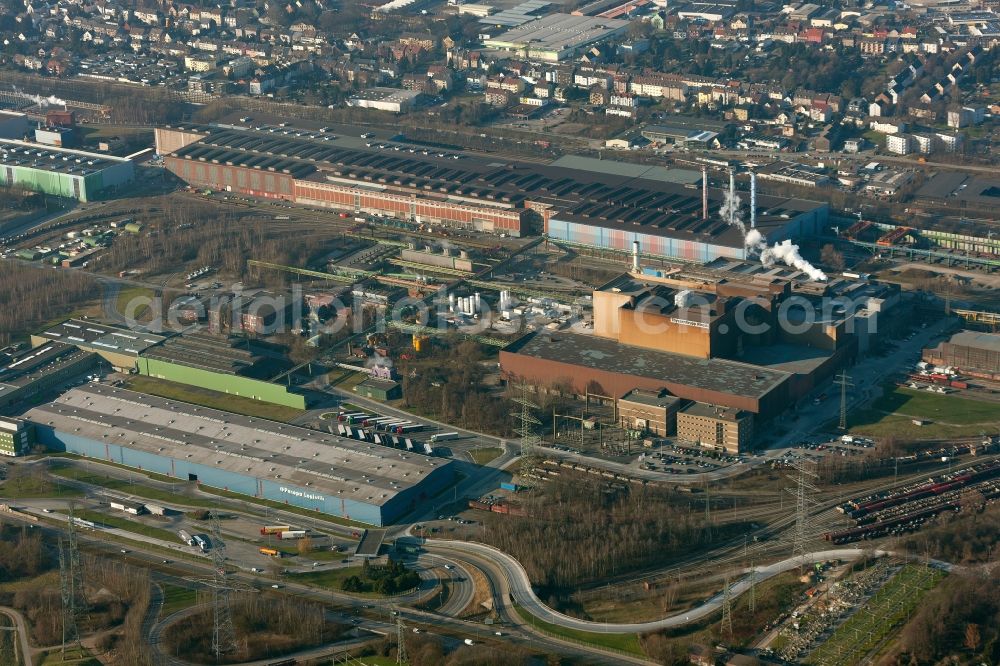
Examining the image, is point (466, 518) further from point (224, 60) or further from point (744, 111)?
point (224, 60)

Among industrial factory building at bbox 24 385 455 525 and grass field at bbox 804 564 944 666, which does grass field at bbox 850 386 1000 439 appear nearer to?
grass field at bbox 804 564 944 666

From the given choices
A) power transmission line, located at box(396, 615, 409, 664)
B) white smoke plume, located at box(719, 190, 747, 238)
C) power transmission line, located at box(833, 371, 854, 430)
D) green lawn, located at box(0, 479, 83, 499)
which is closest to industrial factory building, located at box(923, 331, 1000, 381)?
power transmission line, located at box(833, 371, 854, 430)

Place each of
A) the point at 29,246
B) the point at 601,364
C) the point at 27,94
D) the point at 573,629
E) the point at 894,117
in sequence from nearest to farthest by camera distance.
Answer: the point at 573,629 → the point at 601,364 → the point at 29,246 → the point at 894,117 → the point at 27,94

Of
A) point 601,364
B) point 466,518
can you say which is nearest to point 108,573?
point 466,518

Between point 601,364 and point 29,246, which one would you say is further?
point 29,246

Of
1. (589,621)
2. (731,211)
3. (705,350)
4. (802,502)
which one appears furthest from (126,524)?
(731,211)

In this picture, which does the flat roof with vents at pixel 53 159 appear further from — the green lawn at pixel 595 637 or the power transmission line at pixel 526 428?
the green lawn at pixel 595 637
